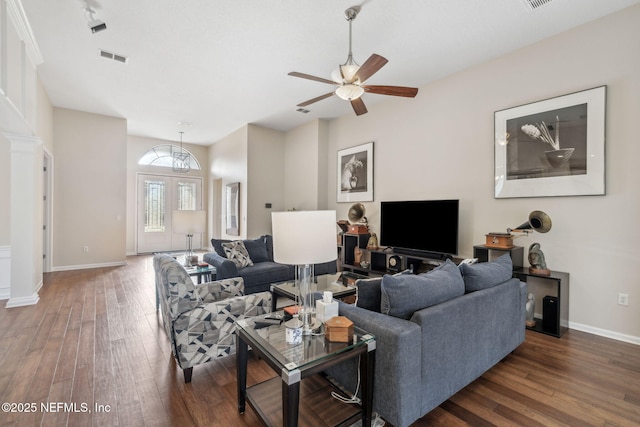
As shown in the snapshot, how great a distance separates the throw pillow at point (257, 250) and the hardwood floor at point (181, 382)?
5.07 feet

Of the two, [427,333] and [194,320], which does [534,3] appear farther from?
[194,320]

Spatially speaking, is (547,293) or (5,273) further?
(5,273)

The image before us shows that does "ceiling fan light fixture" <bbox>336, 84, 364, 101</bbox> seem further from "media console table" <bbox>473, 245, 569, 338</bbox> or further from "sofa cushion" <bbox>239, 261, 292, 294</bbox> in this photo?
"sofa cushion" <bbox>239, 261, 292, 294</bbox>

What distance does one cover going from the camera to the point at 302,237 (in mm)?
1556

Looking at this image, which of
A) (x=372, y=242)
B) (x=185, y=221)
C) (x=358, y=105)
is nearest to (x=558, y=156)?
(x=358, y=105)

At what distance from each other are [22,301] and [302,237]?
444 centimetres

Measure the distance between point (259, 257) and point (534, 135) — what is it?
12.9 feet

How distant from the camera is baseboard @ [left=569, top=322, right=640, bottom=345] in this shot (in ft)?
8.97

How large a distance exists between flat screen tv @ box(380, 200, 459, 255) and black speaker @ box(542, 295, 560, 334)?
1.05 meters

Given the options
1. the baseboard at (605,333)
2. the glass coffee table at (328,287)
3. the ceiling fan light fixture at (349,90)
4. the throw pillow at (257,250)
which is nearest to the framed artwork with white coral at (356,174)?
the throw pillow at (257,250)

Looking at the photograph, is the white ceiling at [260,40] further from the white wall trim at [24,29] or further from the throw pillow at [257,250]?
the throw pillow at [257,250]

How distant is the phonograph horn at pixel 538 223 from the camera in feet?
9.93

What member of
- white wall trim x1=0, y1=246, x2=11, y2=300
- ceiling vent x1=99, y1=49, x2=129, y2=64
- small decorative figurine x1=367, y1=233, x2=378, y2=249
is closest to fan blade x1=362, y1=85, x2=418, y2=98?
small decorative figurine x1=367, y1=233, x2=378, y2=249

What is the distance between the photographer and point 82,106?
18.2ft
